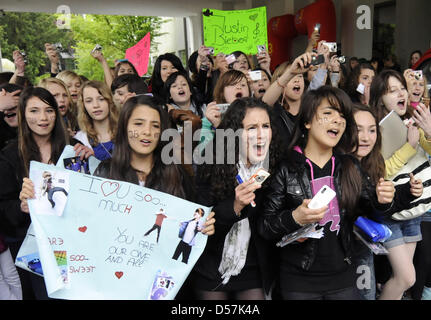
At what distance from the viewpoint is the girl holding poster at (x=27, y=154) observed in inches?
84.6

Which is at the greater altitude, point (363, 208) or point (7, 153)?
point (7, 153)

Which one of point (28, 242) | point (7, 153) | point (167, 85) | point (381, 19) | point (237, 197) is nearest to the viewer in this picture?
point (237, 197)

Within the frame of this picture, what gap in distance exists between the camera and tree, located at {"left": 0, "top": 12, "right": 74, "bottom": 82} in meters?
19.7

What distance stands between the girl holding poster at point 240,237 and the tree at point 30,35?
1914 cm

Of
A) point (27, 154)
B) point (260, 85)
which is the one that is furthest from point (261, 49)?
point (27, 154)

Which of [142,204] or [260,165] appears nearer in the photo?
[142,204]

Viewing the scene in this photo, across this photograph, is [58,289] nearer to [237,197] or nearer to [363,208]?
[237,197]

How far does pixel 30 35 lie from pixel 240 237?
22.3m

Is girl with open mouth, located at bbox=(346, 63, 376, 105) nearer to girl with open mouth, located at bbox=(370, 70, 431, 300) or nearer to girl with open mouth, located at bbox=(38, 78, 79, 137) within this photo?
girl with open mouth, located at bbox=(370, 70, 431, 300)

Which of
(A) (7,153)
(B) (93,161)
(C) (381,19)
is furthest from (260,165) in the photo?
(C) (381,19)

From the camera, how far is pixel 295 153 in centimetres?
211

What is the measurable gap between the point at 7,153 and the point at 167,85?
5.51 ft

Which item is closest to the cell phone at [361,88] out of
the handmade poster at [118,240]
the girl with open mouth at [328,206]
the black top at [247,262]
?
the girl with open mouth at [328,206]

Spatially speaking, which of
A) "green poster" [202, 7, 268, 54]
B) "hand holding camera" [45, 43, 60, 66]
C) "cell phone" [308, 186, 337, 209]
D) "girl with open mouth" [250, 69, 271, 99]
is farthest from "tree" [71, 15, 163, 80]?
"cell phone" [308, 186, 337, 209]
